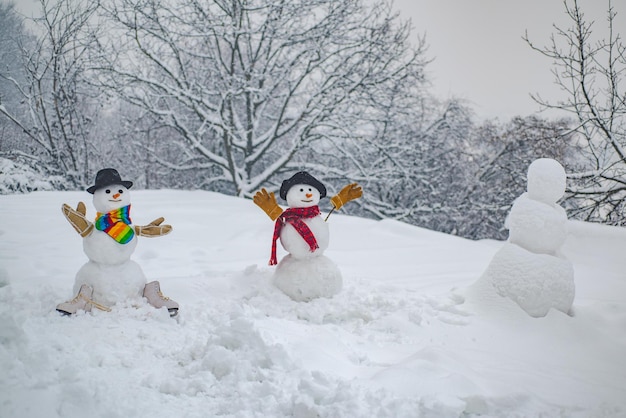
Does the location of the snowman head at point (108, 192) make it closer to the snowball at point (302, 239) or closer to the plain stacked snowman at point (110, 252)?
the plain stacked snowman at point (110, 252)

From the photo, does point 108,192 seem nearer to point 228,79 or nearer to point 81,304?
point 81,304

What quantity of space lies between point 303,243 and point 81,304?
167cm

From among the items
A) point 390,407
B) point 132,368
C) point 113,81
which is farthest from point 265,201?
point 113,81

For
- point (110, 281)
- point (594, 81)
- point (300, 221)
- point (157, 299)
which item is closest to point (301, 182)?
point (300, 221)

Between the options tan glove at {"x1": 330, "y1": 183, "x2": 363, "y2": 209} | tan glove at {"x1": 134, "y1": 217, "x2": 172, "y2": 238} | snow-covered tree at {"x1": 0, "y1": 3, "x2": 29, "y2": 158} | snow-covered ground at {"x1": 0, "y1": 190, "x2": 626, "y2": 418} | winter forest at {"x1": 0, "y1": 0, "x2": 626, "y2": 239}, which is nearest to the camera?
snow-covered ground at {"x1": 0, "y1": 190, "x2": 626, "y2": 418}

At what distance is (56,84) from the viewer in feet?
31.3

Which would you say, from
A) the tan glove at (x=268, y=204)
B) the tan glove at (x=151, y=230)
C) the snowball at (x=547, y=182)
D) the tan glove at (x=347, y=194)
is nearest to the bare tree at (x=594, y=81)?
the snowball at (x=547, y=182)

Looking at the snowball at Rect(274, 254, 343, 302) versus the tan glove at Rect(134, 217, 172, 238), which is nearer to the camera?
the tan glove at Rect(134, 217, 172, 238)

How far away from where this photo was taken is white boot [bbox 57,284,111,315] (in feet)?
8.53

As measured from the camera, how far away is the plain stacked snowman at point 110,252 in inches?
111

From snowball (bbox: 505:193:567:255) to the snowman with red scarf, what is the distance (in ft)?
4.99

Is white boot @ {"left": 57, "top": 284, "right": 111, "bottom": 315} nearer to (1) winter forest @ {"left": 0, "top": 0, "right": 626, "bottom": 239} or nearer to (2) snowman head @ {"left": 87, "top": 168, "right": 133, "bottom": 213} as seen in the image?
(2) snowman head @ {"left": 87, "top": 168, "right": 133, "bottom": 213}

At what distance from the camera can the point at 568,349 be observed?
2805 millimetres

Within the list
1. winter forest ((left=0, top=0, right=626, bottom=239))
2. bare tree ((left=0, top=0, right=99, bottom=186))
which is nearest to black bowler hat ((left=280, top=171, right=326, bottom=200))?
winter forest ((left=0, top=0, right=626, bottom=239))
